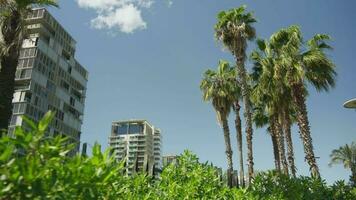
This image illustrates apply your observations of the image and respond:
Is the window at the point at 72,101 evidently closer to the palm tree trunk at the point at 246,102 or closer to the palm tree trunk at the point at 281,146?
the palm tree trunk at the point at 281,146

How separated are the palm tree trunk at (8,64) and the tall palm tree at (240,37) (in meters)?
15.0

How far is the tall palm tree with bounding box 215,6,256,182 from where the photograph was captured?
84.0 feet

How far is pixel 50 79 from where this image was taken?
61.0 metres

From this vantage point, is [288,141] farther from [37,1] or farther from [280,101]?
[37,1]

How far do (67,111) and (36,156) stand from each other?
65.1 metres

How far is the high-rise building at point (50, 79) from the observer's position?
182 ft

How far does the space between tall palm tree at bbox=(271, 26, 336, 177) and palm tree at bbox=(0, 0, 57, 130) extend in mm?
13866

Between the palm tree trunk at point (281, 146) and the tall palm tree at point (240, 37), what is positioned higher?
the tall palm tree at point (240, 37)

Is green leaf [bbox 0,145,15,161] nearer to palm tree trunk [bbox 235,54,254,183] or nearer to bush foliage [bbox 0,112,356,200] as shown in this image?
bush foliage [bbox 0,112,356,200]

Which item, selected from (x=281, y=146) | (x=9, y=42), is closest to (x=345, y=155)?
(x=281, y=146)

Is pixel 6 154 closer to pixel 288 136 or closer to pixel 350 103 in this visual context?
pixel 350 103

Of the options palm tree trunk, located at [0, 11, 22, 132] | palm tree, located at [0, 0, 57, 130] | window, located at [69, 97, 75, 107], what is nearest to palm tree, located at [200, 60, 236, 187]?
palm tree, located at [0, 0, 57, 130]

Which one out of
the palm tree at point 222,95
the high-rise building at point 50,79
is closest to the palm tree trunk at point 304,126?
the palm tree at point 222,95

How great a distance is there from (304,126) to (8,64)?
49.7 feet
